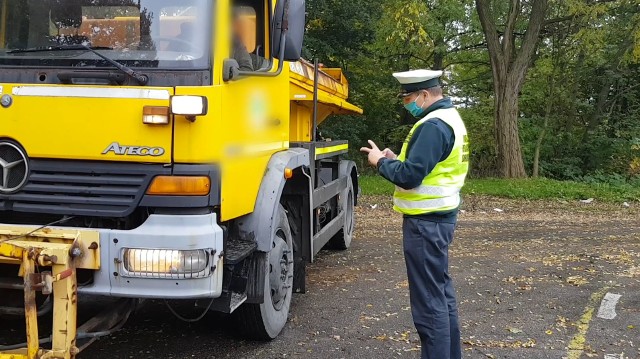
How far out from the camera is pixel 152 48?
134 inches

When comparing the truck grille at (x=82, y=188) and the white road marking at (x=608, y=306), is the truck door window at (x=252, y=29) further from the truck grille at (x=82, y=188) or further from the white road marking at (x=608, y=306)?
the white road marking at (x=608, y=306)

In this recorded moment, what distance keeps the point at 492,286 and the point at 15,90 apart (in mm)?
4779

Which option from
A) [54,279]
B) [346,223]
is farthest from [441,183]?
[346,223]

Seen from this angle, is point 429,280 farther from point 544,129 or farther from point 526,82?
point 526,82

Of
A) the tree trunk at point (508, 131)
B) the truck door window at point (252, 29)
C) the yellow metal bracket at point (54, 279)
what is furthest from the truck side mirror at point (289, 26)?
the tree trunk at point (508, 131)

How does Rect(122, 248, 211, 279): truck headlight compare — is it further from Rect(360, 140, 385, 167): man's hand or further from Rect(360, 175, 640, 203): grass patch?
Rect(360, 175, 640, 203): grass patch

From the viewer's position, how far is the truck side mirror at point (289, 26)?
151 inches

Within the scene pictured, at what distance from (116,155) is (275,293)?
180 cm

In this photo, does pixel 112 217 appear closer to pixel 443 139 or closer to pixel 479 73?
pixel 443 139

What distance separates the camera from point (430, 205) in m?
3.54

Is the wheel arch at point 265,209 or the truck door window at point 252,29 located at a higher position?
the truck door window at point 252,29

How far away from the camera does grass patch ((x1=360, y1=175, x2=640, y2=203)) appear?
43.8 ft

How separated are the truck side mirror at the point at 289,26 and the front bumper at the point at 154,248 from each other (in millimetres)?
1356

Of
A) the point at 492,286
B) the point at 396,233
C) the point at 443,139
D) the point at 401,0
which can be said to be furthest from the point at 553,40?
the point at 443,139
